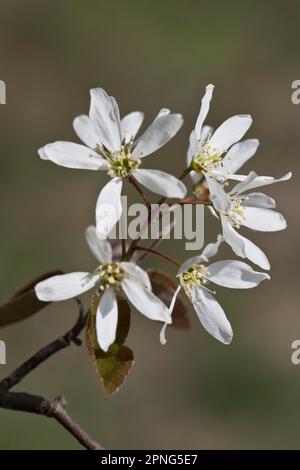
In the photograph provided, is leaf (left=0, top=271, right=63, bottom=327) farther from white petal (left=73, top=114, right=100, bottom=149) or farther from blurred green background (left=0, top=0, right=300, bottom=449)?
blurred green background (left=0, top=0, right=300, bottom=449)

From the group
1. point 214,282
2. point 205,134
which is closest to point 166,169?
point 205,134

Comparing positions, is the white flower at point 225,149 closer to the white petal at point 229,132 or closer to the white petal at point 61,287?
the white petal at point 229,132

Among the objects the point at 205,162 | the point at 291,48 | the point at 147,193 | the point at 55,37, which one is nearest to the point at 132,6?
the point at 55,37

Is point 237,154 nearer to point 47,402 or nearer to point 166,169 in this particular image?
point 47,402

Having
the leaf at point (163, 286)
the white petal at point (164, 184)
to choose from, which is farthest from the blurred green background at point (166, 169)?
the white petal at point (164, 184)

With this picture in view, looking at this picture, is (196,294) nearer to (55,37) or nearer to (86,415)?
(86,415)

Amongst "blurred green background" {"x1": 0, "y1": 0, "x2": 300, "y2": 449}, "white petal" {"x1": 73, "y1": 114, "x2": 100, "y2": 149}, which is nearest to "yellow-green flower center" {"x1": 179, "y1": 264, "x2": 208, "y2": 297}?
"white petal" {"x1": 73, "y1": 114, "x2": 100, "y2": 149}
